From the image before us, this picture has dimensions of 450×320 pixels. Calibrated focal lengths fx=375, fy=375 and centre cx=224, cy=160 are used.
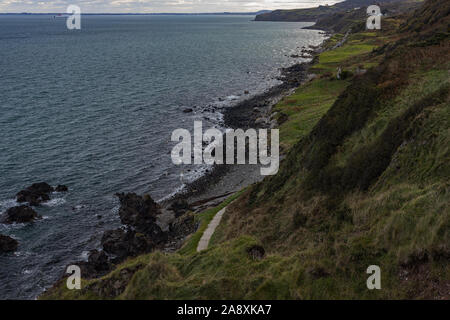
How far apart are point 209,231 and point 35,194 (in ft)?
89.4

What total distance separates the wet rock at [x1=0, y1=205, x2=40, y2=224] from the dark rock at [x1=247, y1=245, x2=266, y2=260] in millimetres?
33809

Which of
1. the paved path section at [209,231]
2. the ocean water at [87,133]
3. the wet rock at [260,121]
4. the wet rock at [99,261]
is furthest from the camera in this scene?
the wet rock at [260,121]

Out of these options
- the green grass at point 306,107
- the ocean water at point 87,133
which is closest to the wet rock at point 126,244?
the ocean water at point 87,133

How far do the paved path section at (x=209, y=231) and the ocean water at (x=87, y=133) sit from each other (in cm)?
1350

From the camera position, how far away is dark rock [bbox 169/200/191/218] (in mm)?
43969

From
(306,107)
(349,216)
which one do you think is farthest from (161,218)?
(306,107)

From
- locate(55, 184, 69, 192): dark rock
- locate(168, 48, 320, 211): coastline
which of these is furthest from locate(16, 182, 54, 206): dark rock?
locate(168, 48, 320, 211): coastline

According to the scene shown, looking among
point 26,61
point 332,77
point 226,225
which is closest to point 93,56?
point 26,61

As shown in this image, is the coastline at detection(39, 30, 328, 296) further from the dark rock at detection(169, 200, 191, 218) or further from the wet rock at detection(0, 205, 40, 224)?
the wet rock at detection(0, 205, 40, 224)

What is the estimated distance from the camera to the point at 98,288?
1691 cm

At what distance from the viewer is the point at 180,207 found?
1758 inches

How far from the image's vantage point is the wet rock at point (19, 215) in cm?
4259

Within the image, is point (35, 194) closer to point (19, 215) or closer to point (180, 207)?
point (19, 215)

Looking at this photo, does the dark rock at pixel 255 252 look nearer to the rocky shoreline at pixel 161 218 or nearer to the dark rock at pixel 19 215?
the rocky shoreline at pixel 161 218
